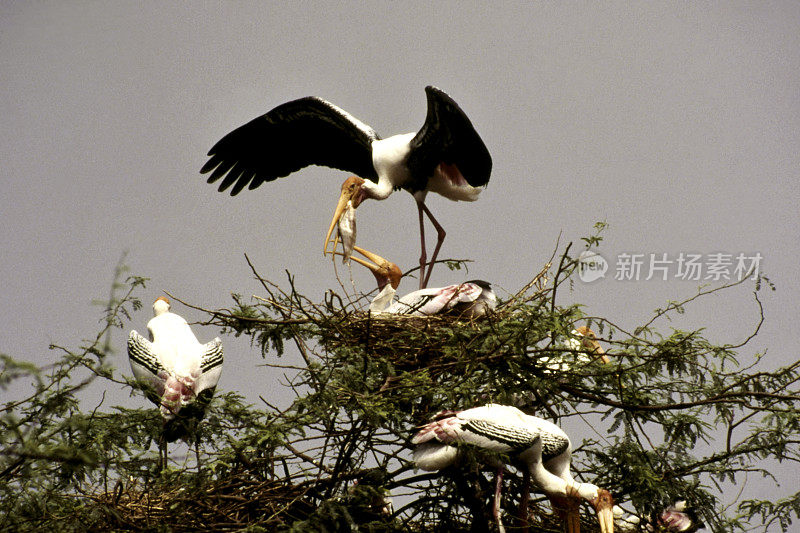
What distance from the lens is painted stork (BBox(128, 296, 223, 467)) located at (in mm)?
6120

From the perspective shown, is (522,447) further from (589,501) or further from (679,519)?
(679,519)

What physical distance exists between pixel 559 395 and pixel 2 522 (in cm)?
255

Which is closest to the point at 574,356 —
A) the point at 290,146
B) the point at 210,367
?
the point at 210,367

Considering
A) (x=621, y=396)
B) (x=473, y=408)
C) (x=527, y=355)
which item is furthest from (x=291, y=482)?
(x=621, y=396)

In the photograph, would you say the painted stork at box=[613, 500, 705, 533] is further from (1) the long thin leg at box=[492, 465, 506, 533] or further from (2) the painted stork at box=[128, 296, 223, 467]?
(2) the painted stork at box=[128, 296, 223, 467]

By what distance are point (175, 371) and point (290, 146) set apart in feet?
8.32

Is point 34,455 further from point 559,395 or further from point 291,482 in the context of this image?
point 559,395

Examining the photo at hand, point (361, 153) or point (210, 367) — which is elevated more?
point (361, 153)

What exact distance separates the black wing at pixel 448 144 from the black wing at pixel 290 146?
Answer: 72 centimetres

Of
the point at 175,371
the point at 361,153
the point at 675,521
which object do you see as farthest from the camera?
the point at 361,153

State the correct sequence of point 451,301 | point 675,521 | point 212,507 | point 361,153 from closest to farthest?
1. point 212,507
2. point 675,521
3. point 451,301
4. point 361,153

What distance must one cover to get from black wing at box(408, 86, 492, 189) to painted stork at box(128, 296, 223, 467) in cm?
168

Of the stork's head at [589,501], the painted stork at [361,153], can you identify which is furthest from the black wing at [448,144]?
the stork's head at [589,501]

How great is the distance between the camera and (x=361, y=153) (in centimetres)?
790
